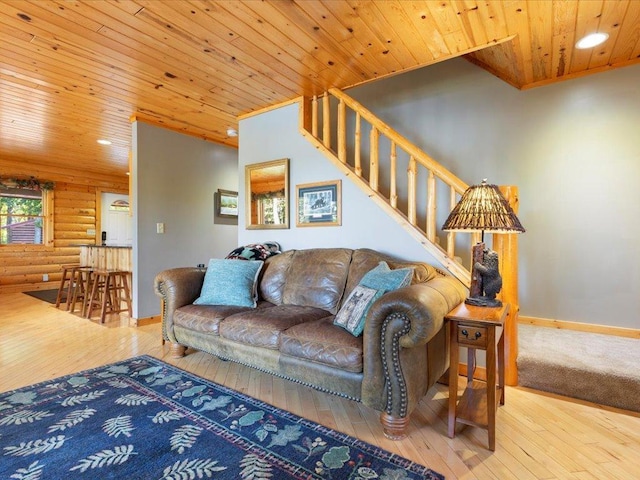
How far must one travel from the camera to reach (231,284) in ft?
9.18

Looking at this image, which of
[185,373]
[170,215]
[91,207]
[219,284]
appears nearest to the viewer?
[185,373]

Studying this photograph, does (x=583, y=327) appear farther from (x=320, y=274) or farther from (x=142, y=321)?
(x=142, y=321)

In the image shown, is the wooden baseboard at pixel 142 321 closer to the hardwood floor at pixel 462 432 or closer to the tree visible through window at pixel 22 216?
the hardwood floor at pixel 462 432

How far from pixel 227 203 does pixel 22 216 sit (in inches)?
178

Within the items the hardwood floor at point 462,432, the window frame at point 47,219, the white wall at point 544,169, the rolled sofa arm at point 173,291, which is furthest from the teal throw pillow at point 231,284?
the window frame at point 47,219

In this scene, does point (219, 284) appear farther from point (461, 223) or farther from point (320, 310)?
point (461, 223)

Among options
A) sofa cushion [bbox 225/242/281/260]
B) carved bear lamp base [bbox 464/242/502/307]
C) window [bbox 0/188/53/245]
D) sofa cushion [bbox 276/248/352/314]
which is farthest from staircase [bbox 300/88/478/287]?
window [bbox 0/188/53/245]

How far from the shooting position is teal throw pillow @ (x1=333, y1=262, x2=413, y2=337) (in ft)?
6.37

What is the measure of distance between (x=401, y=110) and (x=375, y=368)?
3093mm

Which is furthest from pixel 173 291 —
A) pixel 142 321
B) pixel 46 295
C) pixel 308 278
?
pixel 46 295

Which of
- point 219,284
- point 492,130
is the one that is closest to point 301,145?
point 219,284

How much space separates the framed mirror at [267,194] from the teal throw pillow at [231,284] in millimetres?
731

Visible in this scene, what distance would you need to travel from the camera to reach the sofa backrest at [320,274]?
256cm

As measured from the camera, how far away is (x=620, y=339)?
2.66 m
